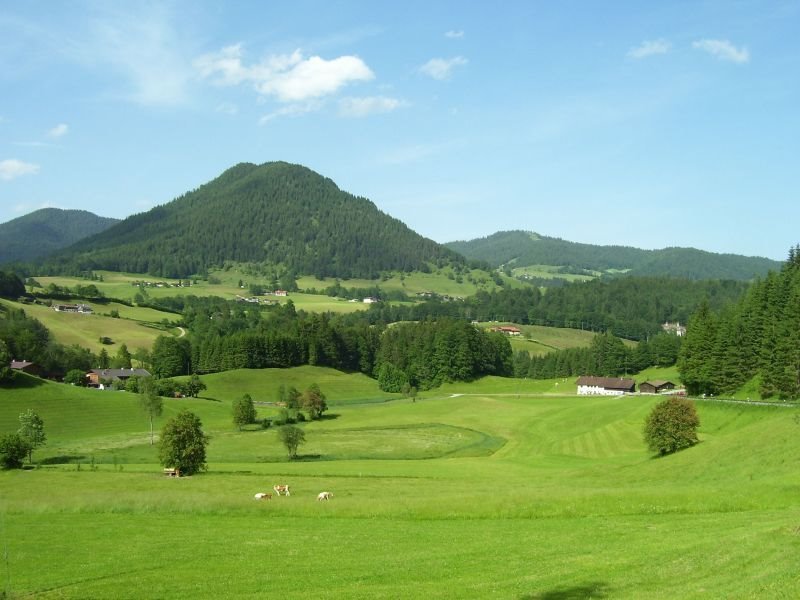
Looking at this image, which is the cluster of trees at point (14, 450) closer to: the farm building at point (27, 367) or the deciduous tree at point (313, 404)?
the deciduous tree at point (313, 404)

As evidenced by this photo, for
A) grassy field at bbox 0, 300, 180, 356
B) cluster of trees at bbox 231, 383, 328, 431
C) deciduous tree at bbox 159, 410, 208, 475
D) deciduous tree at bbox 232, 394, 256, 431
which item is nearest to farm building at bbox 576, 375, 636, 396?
cluster of trees at bbox 231, 383, 328, 431

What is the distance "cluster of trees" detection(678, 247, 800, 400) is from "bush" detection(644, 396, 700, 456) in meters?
21.4

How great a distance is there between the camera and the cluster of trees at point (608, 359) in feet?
547

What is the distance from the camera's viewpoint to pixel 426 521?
113ft

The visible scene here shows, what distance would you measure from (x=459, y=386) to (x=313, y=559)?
136537mm

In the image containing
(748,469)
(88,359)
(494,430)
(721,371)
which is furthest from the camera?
(88,359)

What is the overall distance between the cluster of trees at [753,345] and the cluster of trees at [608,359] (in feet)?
203

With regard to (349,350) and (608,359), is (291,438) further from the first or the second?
(608,359)

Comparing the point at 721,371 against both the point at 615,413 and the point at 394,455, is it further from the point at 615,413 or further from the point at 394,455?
the point at 394,455

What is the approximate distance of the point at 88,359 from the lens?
486 feet

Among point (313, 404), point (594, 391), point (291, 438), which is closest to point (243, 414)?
point (313, 404)

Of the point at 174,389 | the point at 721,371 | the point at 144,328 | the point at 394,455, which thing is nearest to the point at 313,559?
the point at 394,455

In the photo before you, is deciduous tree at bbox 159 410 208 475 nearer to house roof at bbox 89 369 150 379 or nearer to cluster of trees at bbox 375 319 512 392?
house roof at bbox 89 369 150 379

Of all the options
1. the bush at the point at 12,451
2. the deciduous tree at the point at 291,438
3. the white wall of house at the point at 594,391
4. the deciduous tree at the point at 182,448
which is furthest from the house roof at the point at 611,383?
the bush at the point at 12,451
